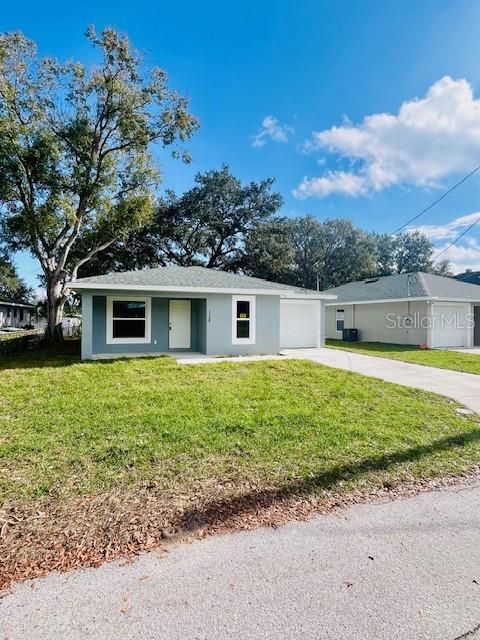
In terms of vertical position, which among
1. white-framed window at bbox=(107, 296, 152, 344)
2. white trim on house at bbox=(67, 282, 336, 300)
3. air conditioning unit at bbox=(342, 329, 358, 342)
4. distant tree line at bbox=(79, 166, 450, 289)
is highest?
distant tree line at bbox=(79, 166, 450, 289)

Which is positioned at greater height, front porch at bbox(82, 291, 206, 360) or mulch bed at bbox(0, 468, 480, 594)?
front porch at bbox(82, 291, 206, 360)

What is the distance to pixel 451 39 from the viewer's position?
9.74 metres

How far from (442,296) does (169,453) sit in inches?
650

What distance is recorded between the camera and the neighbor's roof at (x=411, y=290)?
55.6 ft

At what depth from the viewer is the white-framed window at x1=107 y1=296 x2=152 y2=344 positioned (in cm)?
1148

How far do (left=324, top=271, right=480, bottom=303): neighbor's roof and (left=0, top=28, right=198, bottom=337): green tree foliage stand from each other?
12.8m

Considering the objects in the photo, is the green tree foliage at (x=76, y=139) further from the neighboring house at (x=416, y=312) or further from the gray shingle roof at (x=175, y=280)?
the neighboring house at (x=416, y=312)

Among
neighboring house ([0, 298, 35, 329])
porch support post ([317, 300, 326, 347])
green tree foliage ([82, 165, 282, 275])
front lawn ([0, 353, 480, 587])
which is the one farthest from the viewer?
neighboring house ([0, 298, 35, 329])

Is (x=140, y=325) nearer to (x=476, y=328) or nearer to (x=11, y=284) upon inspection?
(x=476, y=328)

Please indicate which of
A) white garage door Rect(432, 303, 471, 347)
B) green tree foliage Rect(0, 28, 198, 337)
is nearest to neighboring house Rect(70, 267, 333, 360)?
green tree foliage Rect(0, 28, 198, 337)

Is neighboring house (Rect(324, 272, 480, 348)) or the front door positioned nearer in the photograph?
neighboring house (Rect(324, 272, 480, 348))

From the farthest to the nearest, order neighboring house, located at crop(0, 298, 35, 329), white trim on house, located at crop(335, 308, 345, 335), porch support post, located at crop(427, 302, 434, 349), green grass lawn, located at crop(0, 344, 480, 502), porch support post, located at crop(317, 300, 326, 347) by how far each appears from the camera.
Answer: neighboring house, located at crop(0, 298, 35, 329)
white trim on house, located at crop(335, 308, 345, 335)
porch support post, located at crop(427, 302, 434, 349)
porch support post, located at crop(317, 300, 326, 347)
green grass lawn, located at crop(0, 344, 480, 502)

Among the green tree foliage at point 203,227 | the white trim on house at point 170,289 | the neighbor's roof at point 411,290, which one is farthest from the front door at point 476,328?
the green tree foliage at point 203,227

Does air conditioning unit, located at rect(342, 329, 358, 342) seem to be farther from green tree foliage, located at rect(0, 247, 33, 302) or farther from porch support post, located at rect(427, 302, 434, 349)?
green tree foliage, located at rect(0, 247, 33, 302)
